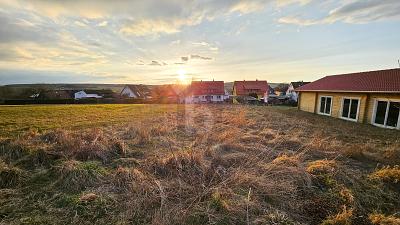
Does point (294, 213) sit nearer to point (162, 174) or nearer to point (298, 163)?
point (298, 163)

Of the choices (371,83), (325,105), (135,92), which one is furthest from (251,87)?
(371,83)

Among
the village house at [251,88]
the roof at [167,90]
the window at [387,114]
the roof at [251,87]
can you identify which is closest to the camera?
the window at [387,114]

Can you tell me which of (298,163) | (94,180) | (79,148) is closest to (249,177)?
(298,163)

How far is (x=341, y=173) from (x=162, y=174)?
389 cm

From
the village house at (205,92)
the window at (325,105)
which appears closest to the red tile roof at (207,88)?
the village house at (205,92)

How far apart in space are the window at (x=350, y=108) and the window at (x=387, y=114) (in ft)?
4.57

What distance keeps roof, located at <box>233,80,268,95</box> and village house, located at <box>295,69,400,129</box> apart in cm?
3224

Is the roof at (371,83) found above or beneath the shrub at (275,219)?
above

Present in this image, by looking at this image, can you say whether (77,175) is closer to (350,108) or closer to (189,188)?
(189,188)

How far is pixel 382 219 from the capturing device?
11.2 ft

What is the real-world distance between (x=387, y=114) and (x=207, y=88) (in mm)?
37767

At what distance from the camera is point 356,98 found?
1501 centimetres

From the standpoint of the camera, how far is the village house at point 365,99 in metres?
12.5

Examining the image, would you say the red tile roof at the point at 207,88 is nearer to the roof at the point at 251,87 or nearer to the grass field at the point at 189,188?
the roof at the point at 251,87
